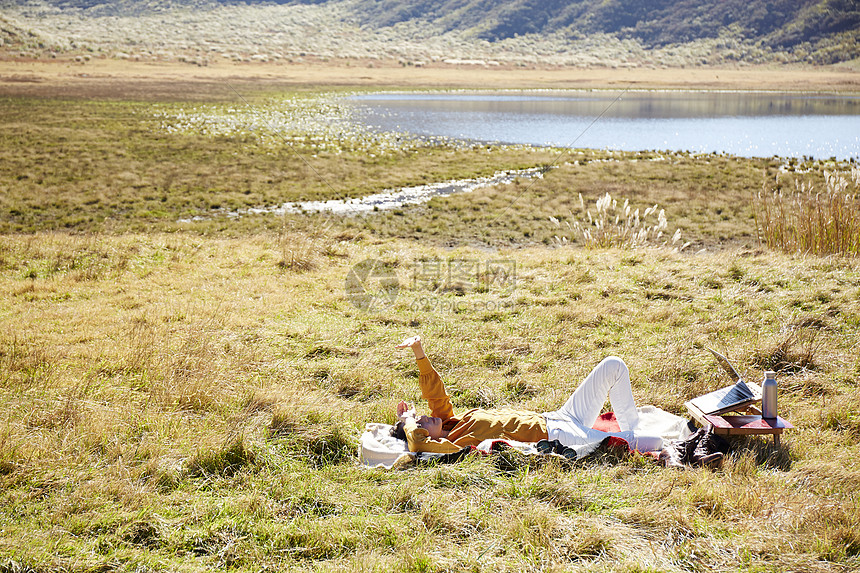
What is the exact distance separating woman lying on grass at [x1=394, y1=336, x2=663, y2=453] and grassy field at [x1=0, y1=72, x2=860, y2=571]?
0.90ft

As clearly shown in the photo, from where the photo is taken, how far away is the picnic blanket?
15.2ft

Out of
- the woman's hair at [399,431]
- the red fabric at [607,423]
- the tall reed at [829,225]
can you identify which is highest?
the tall reed at [829,225]

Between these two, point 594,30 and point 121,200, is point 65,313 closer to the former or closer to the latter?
point 121,200

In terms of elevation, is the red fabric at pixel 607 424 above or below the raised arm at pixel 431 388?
below

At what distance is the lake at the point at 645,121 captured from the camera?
29.5 meters

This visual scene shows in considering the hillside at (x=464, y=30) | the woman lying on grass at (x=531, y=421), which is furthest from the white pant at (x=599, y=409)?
the hillside at (x=464, y=30)

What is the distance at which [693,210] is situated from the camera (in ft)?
55.4

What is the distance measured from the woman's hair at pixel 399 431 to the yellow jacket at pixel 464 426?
21 centimetres

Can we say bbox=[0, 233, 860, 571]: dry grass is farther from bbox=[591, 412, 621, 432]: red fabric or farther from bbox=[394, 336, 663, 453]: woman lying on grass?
bbox=[591, 412, 621, 432]: red fabric

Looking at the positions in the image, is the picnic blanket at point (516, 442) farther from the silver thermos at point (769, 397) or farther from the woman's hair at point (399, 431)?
the silver thermos at point (769, 397)

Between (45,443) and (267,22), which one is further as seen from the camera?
(267,22)

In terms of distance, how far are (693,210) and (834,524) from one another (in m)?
14.8

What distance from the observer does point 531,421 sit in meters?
4.89

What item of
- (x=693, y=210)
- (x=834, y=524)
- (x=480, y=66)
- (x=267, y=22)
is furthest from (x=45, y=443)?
(x=267, y=22)
